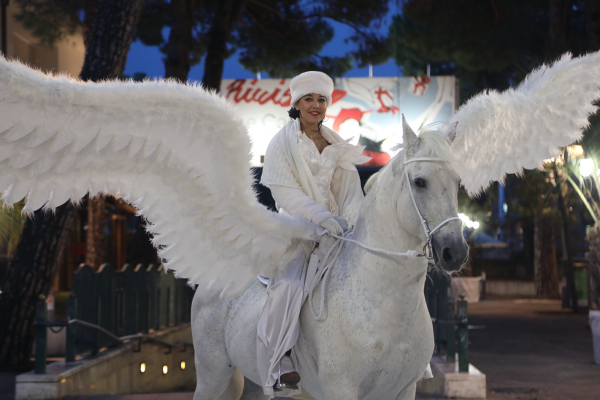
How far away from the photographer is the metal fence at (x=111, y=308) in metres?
7.43

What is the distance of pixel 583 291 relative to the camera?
2186 centimetres

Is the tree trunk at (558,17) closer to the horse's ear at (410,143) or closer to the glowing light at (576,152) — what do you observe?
the glowing light at (576,152)

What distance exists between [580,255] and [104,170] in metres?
35.8

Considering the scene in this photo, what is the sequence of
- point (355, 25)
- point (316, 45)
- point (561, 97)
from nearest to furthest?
1. point (561, 97)
2. point (355, 25)
3. point (316, 45)

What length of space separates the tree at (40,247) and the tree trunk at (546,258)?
17.5 meters

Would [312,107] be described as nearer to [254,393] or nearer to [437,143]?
[437,143]

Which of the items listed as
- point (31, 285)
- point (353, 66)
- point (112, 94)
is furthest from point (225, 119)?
point (353, 66)

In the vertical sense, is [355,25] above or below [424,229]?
above

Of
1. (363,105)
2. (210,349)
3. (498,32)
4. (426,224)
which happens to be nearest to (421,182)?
(426,224)

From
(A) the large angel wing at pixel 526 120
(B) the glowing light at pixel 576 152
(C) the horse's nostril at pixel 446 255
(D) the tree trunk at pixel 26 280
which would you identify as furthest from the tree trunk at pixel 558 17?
Result: (C) the horse's nostril at pixel 446 255

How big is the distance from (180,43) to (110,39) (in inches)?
191

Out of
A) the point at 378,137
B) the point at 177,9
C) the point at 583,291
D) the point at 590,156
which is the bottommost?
the point at 583,291

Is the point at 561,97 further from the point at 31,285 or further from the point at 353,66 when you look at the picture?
the point at 353,66

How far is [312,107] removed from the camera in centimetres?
390
